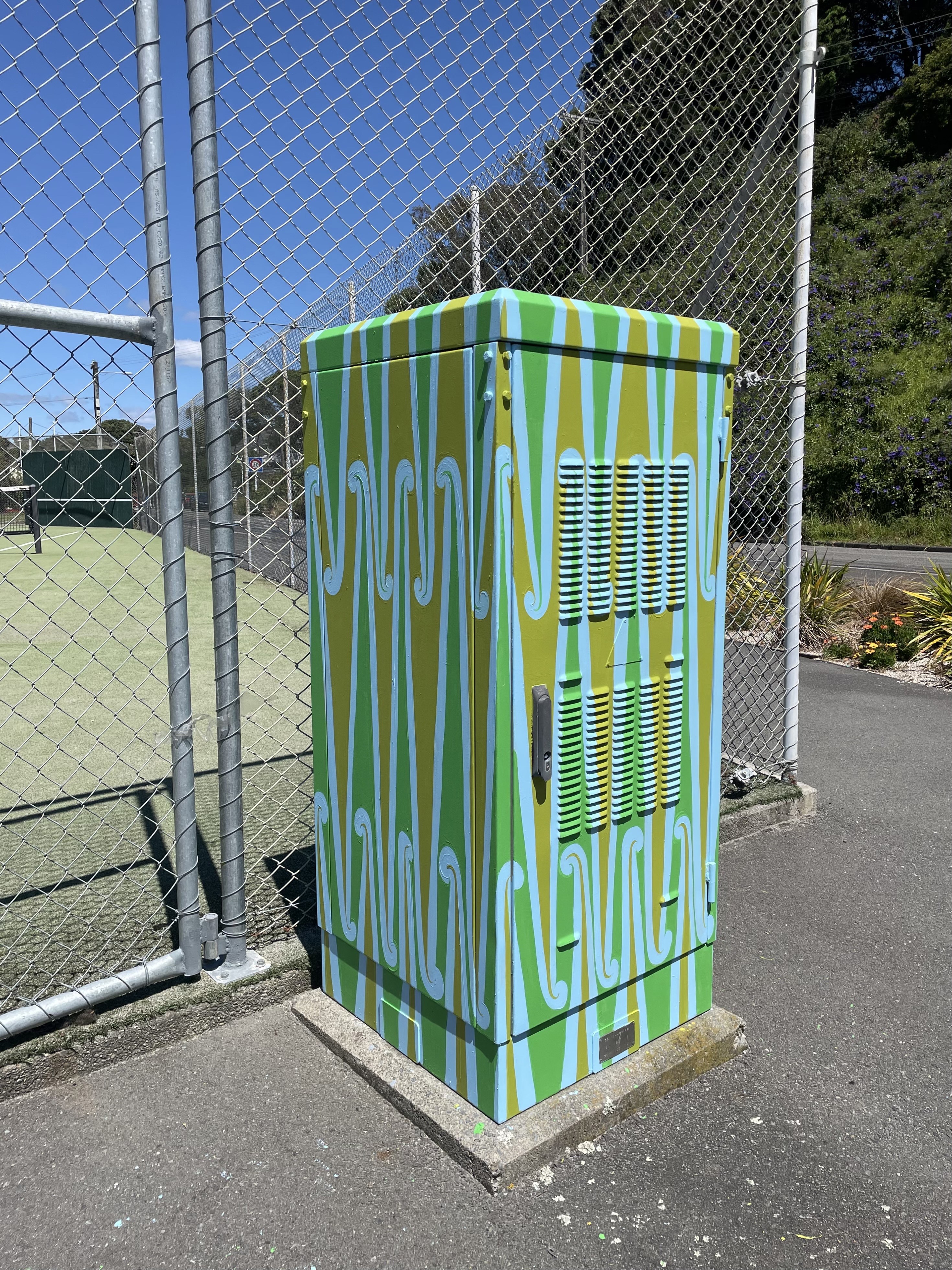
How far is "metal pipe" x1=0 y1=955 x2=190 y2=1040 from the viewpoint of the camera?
7.74 feet

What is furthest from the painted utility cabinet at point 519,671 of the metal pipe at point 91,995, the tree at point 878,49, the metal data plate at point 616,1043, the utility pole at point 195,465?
the tree at point 878,49

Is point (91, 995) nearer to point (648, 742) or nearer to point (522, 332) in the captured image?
point (648, 742)

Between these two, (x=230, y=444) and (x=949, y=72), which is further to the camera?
(x=949, y=72)

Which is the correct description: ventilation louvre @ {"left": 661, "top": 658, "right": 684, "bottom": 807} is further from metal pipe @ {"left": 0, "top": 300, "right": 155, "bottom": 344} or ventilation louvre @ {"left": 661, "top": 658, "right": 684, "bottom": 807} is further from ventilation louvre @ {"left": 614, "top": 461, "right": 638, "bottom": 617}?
metal pipe @ {"left": 0, "top": 300, "right": 155, "bottom": 344}

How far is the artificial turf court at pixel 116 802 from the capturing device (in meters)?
3.04

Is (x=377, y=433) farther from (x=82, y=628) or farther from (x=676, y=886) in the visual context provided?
(x=82, y=628)

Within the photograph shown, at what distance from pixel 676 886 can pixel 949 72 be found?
33677mm

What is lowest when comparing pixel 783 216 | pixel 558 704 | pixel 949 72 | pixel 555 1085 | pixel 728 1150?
pixel 728 1150

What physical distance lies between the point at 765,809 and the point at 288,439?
284cm

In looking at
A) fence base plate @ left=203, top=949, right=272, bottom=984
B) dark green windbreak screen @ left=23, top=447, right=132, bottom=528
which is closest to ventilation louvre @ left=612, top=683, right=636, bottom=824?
fence base plate @ left=203, top=949, right=272, bottom=984

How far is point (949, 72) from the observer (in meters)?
27.6

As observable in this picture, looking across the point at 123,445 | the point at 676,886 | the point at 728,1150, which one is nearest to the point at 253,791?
the point at 123,445

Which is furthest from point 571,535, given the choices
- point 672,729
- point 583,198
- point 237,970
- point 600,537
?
point 583,198

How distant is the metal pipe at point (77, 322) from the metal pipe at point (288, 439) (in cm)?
47
